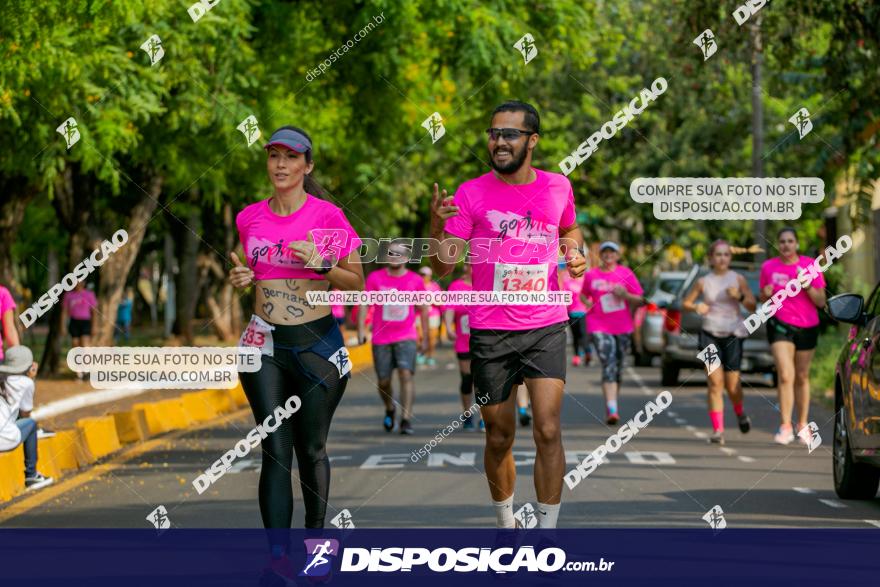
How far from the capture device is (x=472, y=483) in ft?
40.5

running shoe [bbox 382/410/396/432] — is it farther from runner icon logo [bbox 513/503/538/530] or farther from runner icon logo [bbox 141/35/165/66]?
runner icon logo [bbox 513/503/538/530]

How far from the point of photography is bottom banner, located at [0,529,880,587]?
23.7 feet

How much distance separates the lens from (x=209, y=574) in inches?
299

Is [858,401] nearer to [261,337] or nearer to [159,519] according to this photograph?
[159,519]

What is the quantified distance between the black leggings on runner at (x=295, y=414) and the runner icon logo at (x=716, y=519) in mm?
2836

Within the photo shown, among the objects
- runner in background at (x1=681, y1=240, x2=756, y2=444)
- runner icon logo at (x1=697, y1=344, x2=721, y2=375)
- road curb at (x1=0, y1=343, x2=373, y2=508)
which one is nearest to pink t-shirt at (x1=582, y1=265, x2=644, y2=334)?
runner in background at (x1=681, y1=240, x2=756, y2=444)

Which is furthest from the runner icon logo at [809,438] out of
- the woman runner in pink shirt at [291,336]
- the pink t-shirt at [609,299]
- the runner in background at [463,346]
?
the woman runner in pink shirt at [291,336]

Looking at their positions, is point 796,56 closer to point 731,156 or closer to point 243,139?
point 243,139

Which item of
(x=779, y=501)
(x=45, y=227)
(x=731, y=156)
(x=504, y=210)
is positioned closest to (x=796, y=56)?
(x=779, y=501)

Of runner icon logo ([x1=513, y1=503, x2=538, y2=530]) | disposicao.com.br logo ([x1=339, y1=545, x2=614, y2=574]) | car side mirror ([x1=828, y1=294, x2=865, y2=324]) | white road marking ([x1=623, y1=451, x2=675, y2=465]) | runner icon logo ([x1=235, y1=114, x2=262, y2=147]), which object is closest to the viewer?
disposicao.com.br logo ([x1=339, y1=545, x2=614, y2=574])

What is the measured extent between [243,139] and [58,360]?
7.45 metres

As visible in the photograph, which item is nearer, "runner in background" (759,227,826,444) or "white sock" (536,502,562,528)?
"white sock" (536,502,562,528)

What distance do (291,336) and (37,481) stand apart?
226 inches

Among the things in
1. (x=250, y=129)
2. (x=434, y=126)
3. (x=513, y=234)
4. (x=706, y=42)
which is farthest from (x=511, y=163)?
(x=250, y=129)
